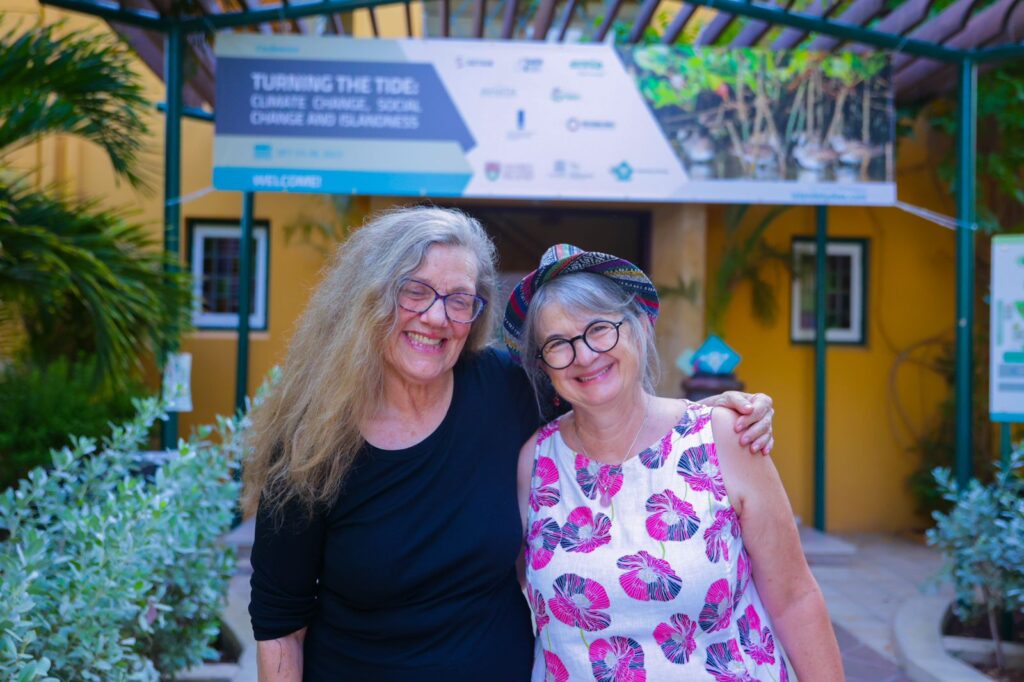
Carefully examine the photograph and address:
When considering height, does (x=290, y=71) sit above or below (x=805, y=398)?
above

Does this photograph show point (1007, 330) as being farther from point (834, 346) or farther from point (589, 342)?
point (589, 342)

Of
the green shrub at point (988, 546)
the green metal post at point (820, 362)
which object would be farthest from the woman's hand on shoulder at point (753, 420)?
the green metal post at point (820, 362)

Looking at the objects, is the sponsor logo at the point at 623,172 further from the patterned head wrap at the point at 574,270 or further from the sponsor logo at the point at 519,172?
the patterned head wrap at the point at 574,270

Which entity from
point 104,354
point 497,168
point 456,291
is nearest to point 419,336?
point 456,291

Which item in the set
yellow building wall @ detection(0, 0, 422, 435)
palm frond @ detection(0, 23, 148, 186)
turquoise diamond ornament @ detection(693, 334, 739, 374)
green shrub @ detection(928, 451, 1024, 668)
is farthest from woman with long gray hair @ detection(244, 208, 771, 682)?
yellow building wall @ detection(0, 0, 422, 435)

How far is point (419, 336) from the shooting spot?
1821 millimetres

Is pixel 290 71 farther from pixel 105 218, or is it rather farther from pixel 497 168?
pixel 105 218

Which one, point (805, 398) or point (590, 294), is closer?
point (590, 294)

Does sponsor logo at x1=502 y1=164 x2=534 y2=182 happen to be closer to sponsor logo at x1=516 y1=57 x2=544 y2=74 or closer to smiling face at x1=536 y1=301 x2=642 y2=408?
sponsor logo at x1=516 y1=57 x2=544 y2=74

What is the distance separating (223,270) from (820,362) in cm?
514

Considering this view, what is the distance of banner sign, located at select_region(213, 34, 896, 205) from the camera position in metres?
5.13

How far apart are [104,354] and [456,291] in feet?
7.45

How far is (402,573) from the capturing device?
174 centimetres

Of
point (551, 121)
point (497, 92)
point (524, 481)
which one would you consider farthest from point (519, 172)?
point (524, 481)
